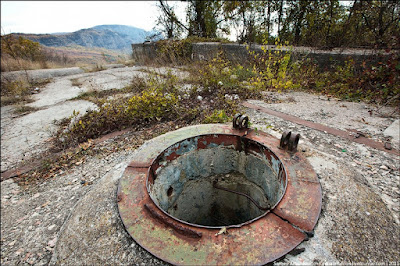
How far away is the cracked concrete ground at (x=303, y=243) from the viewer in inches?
39.2

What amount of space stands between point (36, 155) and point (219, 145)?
227cm

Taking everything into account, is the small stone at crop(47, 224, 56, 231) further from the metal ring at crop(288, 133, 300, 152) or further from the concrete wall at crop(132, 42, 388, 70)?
the concrete wall at crop(132, 42, 388, 70)

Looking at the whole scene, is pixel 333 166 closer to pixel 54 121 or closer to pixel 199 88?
pixel 199 88

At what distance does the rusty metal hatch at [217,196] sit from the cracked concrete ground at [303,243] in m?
0.08

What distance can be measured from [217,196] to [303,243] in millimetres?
1478

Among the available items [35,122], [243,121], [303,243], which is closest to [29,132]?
[35,122]

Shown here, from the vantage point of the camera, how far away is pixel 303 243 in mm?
984

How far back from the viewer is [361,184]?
53.4 inches

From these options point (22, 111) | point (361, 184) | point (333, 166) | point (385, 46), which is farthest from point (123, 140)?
point (385, 46)

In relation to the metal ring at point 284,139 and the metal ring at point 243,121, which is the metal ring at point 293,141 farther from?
the metal ring at point 243,121

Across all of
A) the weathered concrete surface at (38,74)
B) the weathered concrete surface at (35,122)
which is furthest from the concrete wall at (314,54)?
the weathered concrete surface at (38,74)

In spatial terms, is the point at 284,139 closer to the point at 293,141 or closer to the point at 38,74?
the point at 293,141

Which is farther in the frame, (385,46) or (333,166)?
(385,46)

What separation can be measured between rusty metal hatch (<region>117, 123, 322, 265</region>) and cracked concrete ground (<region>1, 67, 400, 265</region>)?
84 millimetres
